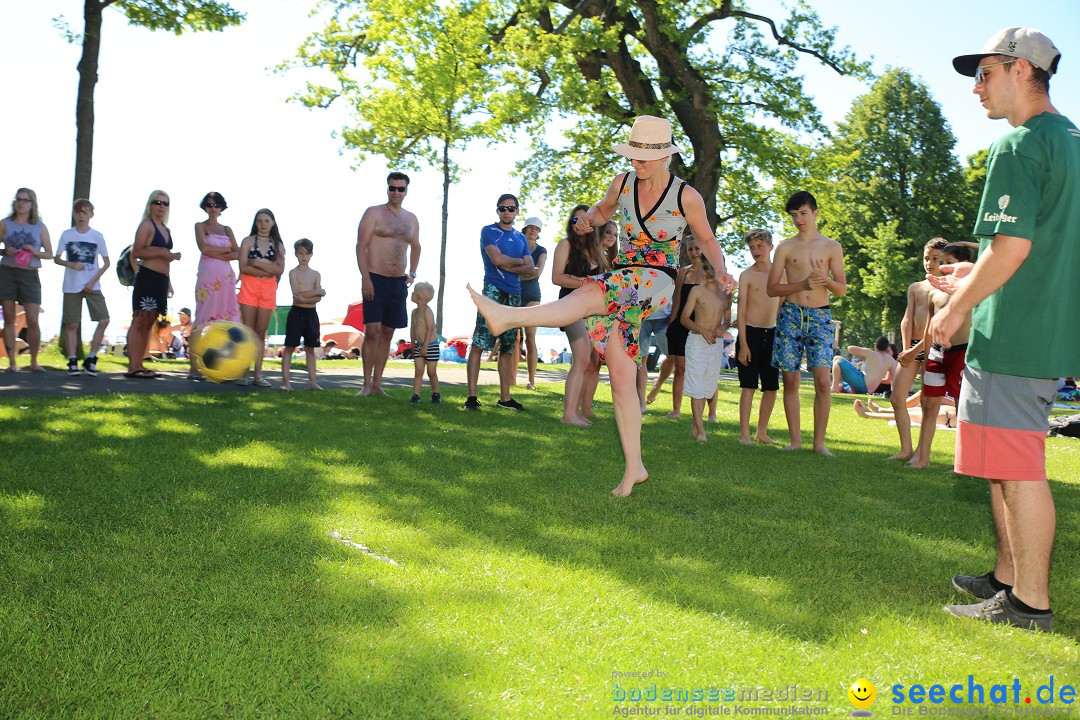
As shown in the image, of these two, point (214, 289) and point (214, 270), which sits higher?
point (214, 270)

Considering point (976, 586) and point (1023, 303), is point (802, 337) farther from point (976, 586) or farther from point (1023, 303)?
point (1023, 303)

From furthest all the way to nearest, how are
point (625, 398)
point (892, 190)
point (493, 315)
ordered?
1. point (892, 190)
2. point (625, 398)
3. point (493, 315)

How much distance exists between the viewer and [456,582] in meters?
3.58

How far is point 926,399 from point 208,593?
658 centimetres

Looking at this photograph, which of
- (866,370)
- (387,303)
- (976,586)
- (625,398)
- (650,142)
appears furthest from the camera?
(866,370)

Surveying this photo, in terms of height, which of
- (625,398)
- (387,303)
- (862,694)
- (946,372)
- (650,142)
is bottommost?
(862,694)

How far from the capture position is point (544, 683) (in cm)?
270

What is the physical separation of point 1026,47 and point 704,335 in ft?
19.7

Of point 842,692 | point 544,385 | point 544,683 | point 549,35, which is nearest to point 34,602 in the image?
point 544,683

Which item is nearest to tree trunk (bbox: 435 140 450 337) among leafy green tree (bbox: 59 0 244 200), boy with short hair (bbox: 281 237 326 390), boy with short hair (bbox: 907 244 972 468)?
leafy green tree (bbox: 59 0 244 200)

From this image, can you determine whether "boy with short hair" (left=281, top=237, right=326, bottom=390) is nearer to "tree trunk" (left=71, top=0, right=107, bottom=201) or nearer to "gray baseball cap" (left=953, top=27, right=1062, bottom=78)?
"tree trunk" (left=71, top=0, right=107, bottom=201)

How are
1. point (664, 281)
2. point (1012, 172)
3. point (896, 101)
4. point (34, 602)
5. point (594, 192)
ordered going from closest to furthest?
point (34, 602)
point (1012, 172)
point (664, 281)
point (594, 192)
point (896, 101)

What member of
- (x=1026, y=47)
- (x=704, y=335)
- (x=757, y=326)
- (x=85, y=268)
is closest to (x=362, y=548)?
(x=1026, y=47)

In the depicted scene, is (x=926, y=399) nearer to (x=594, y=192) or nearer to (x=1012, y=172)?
(x=1012, y=172)
